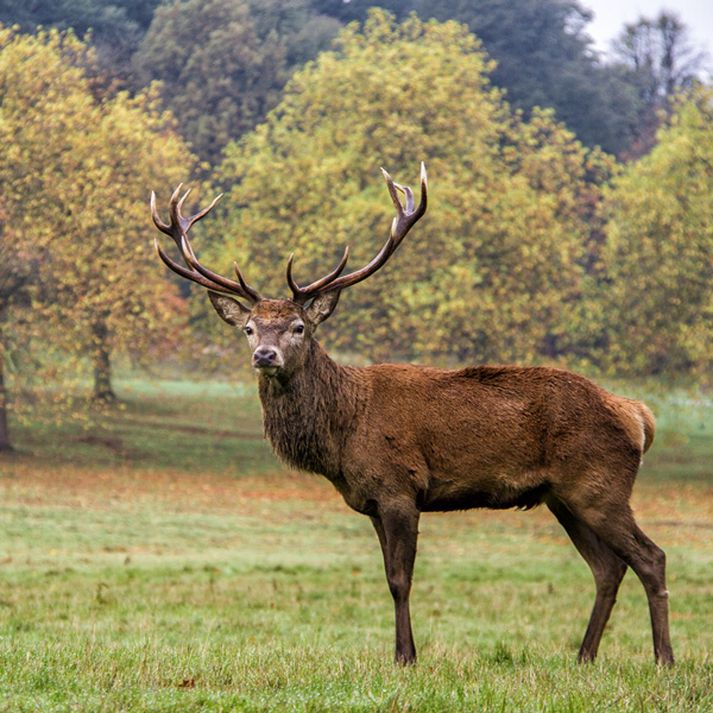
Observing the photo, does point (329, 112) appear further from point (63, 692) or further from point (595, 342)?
point (63, 692)

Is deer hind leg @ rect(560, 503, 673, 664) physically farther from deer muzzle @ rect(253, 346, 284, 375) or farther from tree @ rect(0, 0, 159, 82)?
tree @ rect(0, 0, 159, 82)

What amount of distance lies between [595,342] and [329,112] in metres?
10.7

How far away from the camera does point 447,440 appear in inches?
347

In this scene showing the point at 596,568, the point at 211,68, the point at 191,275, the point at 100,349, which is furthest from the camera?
the point at 211,68

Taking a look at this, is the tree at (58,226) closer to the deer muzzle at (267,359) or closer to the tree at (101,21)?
the tree at (101,21)

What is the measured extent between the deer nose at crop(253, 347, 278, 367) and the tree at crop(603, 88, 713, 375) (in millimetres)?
23951

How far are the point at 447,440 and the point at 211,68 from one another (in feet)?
118

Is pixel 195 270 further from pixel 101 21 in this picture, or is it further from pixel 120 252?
pixel 101 21

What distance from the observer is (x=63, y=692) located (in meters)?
5.90

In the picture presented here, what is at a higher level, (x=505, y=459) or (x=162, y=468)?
(x=505, y=459)

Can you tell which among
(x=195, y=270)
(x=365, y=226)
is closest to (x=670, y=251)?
(x=365, y=226)

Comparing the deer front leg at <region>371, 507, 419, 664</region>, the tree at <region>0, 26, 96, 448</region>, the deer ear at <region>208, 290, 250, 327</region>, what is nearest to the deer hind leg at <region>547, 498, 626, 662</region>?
the deer front leg at <region>371, 507, 419, 664</region>

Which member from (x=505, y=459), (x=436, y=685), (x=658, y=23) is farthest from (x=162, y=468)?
(x=658, y=23)

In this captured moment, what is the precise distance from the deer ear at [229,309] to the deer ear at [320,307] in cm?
46
